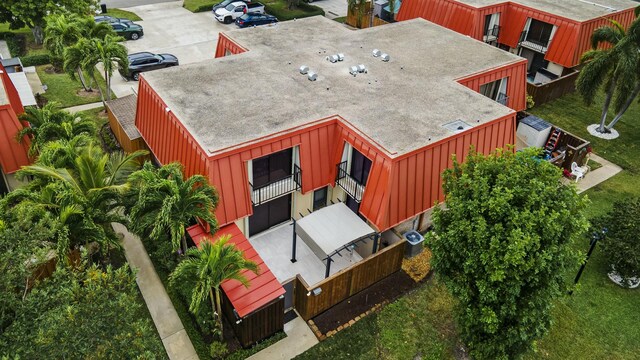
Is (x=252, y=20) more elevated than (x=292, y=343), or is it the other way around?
(x=252, y=20)

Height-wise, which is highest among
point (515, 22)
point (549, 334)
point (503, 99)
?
point (515, 22)

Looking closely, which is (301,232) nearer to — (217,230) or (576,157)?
(217,230)

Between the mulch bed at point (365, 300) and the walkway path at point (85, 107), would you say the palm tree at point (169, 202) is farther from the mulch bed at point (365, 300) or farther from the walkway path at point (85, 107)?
the walkway path at point (85, 107)

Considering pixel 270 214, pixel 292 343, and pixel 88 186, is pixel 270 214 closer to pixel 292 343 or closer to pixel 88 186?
pixel 292 343

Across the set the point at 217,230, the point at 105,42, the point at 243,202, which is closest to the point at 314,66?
the point at 243,202

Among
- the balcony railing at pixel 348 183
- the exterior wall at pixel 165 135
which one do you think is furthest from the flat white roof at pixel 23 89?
the balcony railing at pixel 348 183

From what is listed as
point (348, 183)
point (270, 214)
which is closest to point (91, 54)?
point (270, 214)

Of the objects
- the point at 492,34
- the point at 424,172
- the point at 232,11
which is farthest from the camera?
the point at 232,11
